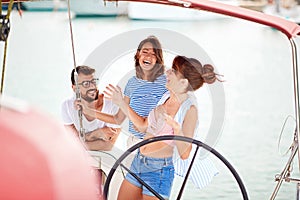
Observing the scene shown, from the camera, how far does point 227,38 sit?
1559 cm

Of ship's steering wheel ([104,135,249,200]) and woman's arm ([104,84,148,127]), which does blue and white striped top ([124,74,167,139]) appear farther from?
ship's steering wheel ([104,135,249,200])

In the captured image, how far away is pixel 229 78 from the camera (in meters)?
11.2

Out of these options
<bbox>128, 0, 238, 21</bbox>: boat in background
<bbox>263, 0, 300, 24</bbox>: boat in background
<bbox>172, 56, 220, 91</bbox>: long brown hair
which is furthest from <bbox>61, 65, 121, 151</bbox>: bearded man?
<bbox>263, 0, 300, 24</bbox>: boat in background

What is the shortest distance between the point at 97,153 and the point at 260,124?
15.8ft

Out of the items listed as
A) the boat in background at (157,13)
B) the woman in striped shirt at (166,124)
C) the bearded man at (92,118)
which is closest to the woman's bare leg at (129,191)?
the woman in striped shirt at (166,124)

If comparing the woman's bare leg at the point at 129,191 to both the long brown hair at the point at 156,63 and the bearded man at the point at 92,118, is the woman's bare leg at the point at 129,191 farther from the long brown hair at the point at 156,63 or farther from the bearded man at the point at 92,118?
the long brown hair at the point at 156,63

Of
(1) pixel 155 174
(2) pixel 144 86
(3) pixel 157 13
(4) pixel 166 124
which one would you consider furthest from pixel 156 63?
(3) pixel 157 13

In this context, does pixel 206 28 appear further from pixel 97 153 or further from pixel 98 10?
pixel 97 153

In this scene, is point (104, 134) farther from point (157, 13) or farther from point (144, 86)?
point (157, 13)

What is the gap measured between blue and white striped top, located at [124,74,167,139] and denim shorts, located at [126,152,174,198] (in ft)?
0.40

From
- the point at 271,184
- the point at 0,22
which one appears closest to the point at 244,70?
the point at 271,184

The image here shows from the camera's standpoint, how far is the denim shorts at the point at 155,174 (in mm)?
3066

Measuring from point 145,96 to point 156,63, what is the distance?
0.12 m

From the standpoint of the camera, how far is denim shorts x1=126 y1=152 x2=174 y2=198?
121 inches
